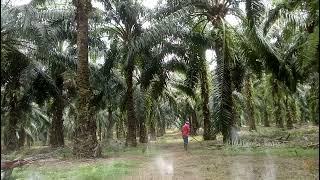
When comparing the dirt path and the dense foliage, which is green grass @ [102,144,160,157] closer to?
the dense foliage

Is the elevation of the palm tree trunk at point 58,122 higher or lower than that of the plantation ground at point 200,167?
higher

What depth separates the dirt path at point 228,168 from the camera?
1147 centimetres

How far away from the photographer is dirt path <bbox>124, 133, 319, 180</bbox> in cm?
1147

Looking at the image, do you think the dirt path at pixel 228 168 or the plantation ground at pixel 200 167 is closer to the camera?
the dirt path at pixel 228 168

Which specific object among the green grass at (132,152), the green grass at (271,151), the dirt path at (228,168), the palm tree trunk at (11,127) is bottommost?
the dirt path at (228,168)

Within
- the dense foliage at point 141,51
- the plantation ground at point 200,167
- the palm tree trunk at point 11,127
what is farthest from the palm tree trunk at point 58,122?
the plantation ground at point 200,167

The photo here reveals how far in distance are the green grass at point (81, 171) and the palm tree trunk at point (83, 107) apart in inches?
71.5

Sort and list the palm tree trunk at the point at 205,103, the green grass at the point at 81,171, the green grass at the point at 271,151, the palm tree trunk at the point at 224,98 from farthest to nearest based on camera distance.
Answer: the palm tree trunk at the point at 205,103 → the palm tree trunk at the point at 224,98 → the green grass at the point at 271,151 → the green grass at the point at 81,171

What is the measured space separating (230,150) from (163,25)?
5.56 metres

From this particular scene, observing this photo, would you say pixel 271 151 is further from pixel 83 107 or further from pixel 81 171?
pixel 81 171

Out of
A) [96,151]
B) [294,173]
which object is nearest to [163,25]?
[96,151]

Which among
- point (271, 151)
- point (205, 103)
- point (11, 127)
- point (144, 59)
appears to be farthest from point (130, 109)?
point (11, 127)

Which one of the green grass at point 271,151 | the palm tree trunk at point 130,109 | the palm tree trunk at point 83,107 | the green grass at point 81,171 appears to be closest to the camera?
the green grass at point 81,171

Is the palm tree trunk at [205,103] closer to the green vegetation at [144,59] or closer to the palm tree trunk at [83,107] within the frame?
the green vegetation at [144,59]
